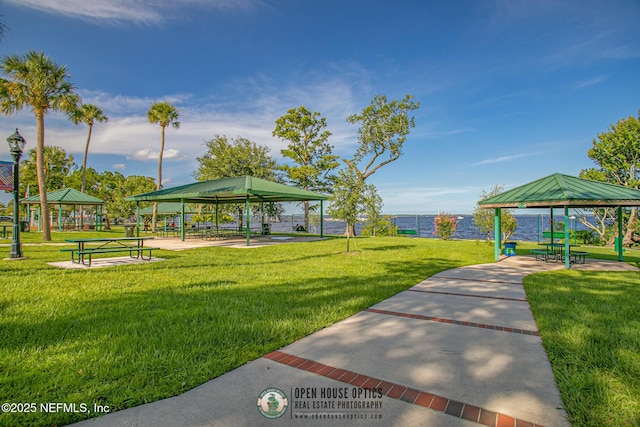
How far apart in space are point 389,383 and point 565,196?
32.6 ft

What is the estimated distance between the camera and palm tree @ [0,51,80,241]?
1745 centimetres

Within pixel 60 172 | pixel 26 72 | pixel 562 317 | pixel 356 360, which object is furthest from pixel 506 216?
pixel 60 172

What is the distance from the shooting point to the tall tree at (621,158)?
19422 millimetres

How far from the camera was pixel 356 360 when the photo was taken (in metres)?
3.35

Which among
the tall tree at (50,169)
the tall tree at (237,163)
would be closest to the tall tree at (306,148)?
the tall tree at (237,163)

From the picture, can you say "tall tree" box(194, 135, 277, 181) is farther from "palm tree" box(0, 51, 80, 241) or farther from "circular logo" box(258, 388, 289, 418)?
"circular logo" box(258, 388, 289, 418)

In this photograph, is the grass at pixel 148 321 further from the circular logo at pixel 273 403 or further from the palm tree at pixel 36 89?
the palm tree at pixel 36 89

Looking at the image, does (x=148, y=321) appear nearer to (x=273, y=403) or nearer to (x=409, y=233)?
(x=273, y=403)

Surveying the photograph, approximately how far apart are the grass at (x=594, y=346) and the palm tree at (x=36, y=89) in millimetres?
21918

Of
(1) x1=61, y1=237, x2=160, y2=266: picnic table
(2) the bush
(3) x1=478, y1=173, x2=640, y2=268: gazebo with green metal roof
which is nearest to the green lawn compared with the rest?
(1) x1=61, y1=237, x2=160, y2=266: picnic table

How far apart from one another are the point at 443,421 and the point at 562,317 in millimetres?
3603

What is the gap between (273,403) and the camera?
102 inches

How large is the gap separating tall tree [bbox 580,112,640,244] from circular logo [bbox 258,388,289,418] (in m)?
24.1

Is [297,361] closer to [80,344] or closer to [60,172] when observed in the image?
[80,344]
